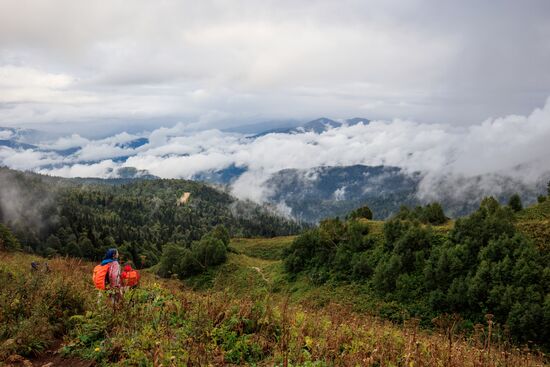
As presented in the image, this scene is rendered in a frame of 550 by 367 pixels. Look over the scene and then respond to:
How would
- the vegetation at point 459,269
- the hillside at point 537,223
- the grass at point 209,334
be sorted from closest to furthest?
the grass at point 209,334, the vegetation at point 459,269, the hillside at point 537,223

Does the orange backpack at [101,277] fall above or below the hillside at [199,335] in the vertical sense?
above

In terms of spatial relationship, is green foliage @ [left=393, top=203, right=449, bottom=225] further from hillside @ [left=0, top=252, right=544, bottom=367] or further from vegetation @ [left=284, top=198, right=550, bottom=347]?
hillside @ [left=0, top=252, right=544, bottom=367]

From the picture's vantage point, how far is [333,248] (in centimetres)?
6231

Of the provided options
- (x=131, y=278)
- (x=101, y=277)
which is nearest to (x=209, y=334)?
(x=131, y=278)

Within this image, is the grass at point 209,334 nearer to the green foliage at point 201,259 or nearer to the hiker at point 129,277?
the hiker at point 129,277

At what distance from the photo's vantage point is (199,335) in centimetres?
799

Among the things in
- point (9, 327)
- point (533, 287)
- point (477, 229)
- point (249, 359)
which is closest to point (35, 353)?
point (9, 327)

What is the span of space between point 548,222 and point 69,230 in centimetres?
14723

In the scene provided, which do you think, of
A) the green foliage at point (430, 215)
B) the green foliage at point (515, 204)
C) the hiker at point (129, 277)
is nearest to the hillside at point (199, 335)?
the hiker at point (129, 277)

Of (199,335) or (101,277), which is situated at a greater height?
(101,277)

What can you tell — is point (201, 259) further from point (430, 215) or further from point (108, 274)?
point (108, 274)

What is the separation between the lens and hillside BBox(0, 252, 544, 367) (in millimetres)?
7172

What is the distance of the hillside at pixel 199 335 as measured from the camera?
23.5 feet

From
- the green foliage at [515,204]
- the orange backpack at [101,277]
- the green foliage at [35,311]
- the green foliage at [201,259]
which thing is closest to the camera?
the green foliage at [35,311]
